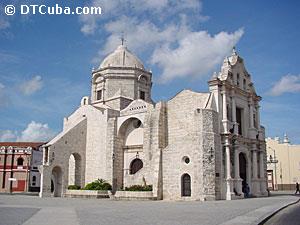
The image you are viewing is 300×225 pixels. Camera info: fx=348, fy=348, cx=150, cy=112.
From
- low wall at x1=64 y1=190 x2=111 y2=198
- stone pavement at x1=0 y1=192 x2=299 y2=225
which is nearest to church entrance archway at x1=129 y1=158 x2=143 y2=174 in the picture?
low wall at x1=64 y1=190 x2=111 y2=198

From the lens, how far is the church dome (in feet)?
126

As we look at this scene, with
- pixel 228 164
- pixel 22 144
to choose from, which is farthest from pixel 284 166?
pixel 22 144

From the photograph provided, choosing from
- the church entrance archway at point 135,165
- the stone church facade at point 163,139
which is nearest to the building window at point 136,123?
the stone church facade at point 163,139

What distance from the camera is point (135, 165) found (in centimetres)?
3225

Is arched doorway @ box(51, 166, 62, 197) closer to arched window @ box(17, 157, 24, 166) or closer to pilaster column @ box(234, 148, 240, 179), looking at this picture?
pilaster column @ box(234, 148, 240, 179)

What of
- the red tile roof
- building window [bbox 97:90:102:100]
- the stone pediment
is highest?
building window [bbox 97:90:102:100]

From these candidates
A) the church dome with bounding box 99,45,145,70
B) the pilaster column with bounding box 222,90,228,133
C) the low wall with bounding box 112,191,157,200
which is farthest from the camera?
the church dome with bounding box 99,45,145,70

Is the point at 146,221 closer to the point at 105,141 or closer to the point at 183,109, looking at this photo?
the point at 183,109

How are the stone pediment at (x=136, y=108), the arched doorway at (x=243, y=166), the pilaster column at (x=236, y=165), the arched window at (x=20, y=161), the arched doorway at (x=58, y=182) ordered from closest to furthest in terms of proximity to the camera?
1. the pilaster column at (x=236, y=165)
2. the arched doorway at (x=243, y=166)
3. the stone pediment at (x=136, y=108)
4. the arched doorway at (x=58, y=182)
5. the arched window at (x=20, y=161)

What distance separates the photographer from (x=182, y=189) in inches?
1039

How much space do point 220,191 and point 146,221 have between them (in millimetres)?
16100

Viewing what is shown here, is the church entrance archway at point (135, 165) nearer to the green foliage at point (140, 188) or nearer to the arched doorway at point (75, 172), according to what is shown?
the green foliage at point (140, 188)

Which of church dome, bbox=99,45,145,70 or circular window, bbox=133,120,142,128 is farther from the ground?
church dome, bbox=99,45,145,70

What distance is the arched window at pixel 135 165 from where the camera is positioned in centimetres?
3203
